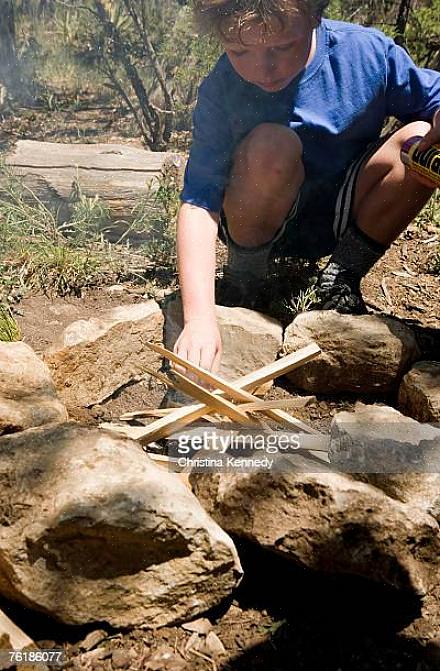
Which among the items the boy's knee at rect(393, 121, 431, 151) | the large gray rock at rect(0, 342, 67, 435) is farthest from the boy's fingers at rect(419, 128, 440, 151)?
the large gray rock at rect(0, 342, 67, 435)

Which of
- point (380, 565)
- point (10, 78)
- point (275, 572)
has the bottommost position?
point (275, 572)

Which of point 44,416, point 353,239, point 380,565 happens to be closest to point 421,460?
point 380,565

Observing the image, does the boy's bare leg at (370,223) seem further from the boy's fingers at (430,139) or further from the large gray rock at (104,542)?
the large gray rock at (104,542)

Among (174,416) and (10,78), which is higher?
(10,78)

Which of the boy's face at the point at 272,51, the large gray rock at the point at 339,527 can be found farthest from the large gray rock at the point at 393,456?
the boy's face at the point at 272,51

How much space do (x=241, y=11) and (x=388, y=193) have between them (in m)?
0.68

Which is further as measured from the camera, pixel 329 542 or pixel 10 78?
pixel 10 78

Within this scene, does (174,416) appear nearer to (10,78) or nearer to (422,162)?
(422,162)

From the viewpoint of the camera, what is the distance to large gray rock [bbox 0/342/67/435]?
141cm

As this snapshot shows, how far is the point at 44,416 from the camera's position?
4.70 feet

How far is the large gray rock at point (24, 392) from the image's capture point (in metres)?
1.41

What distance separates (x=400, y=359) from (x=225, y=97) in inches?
26.5

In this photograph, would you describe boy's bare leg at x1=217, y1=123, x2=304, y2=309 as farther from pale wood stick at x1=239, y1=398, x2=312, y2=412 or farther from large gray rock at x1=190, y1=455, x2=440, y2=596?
large gray rock at x1=190, y1=455, x2=440, y2=596

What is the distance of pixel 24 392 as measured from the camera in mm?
1501
